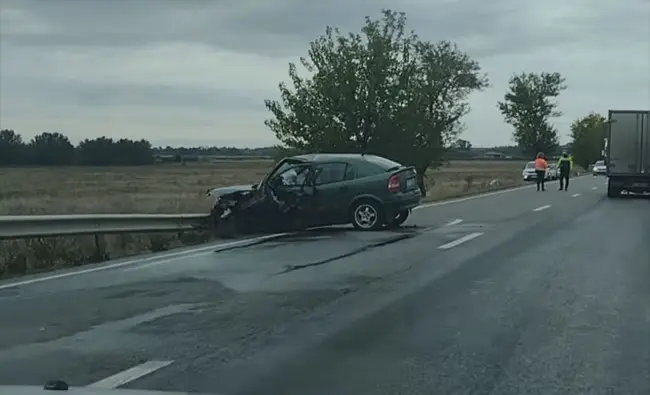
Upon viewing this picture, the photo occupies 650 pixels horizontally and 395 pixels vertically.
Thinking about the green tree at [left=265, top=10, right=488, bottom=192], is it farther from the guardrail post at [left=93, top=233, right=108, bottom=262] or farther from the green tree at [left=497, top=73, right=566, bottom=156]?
the green tree at [left=497, top=73, right=566, bottom=156]

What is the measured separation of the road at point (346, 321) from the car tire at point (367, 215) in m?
3.21

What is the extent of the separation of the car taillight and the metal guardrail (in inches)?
148

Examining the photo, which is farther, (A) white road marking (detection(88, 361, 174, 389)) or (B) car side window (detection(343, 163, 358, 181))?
(B) car side window (detection(343, 163, 358, 181))

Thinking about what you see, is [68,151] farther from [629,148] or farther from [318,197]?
[629,148]

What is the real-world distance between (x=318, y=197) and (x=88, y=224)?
18.1ft

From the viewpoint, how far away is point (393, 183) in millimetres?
20750

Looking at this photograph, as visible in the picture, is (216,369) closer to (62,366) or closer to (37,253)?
(62,366)

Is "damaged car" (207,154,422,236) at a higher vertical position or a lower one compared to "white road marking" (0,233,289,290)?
higher

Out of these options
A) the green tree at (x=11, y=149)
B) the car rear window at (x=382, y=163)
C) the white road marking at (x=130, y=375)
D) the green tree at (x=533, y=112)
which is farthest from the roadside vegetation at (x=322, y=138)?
the green tree at (x=533, y=112)

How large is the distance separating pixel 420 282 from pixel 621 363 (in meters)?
4.92

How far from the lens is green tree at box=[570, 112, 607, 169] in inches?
5034

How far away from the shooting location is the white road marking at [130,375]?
693cm

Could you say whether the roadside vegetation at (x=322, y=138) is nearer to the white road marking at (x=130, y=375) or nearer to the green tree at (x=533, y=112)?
the white road marking at (x=130, y=375)

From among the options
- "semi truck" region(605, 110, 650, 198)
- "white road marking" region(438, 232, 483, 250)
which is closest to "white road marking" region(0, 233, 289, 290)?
"white road marking" region(438, 232, 483, 250)
